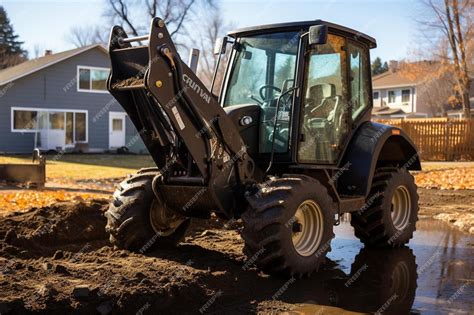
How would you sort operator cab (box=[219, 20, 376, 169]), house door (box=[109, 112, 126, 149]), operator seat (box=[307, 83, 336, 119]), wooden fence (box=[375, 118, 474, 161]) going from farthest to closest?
house door (box=[109, 112, 126, 149]) → wooden fence (box=[375, 118, 474, 161]) → operator seat (box=[307, 83, 336, 119]) → operator cab (box=[219, 20, 376, 169])

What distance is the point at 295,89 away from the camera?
6617 millimetres

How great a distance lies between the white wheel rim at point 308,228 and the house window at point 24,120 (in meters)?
26.2

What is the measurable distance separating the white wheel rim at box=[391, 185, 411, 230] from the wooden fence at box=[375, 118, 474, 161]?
18442mm

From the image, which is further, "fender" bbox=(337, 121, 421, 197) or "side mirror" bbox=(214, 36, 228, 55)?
"side mirror" bbox=(214, 36, 228, 55)

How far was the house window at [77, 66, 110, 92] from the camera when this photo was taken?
104ft

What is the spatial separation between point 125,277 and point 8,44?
68.6 meters

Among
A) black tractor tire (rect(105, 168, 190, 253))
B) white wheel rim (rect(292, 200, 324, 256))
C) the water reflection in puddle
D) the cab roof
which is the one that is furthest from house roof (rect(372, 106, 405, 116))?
black tractor tire (rect(105, 168, 190, 253))

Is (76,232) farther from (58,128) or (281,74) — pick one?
(58,128)

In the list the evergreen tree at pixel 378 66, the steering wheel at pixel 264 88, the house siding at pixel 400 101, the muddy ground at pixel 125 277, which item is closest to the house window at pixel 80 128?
the muddy ground at pixel 125 277

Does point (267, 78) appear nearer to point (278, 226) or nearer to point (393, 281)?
point (278, 226)

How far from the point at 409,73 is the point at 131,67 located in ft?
109

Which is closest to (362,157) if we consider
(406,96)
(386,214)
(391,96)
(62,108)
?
(386,214)

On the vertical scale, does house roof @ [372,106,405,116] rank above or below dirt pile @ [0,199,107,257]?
above

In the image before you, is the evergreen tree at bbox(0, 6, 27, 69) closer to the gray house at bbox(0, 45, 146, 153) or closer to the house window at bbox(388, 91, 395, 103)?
the gray house at bbox(0, 45, 146, 153)
